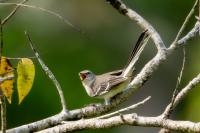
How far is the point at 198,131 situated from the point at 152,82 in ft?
36.7

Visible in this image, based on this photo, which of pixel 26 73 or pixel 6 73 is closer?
pixel 6 73

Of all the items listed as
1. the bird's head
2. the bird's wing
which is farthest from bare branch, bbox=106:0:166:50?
the bird's head

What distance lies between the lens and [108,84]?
589 cm

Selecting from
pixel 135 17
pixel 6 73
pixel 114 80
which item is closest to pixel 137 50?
pixel 135 17

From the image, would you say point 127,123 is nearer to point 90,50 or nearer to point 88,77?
point 88,77

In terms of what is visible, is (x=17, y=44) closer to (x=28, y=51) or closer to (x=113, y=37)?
(x=28, y=51)

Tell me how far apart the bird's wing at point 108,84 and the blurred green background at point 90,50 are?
23.1ft

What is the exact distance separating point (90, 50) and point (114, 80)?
10192 millimetres

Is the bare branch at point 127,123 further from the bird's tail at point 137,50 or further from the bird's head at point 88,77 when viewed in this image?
the bird's head at point 88,77

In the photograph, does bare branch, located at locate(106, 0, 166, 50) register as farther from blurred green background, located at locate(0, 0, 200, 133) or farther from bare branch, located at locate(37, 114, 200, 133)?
blurred green background, located at locate(0, 0, 200, 133)

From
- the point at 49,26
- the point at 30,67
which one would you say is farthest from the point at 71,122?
the point at 49,26

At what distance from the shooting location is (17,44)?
15219 millimetres

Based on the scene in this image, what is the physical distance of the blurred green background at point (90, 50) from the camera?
1413 cm

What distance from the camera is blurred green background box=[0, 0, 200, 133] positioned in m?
14.1
